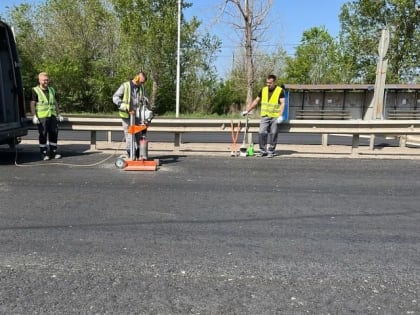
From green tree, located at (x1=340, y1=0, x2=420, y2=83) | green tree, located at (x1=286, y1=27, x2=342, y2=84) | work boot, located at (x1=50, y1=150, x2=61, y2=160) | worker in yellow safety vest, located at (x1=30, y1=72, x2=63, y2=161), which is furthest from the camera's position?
green tree, located at (x1=286, y1=27, x2=342, y2=84)

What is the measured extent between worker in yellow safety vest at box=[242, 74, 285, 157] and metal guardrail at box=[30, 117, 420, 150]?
352 millimetres

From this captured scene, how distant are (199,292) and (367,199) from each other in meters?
3.64

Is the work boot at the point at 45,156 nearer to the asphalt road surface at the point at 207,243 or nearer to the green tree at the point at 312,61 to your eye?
the asphalt road surface at the point at 207,243

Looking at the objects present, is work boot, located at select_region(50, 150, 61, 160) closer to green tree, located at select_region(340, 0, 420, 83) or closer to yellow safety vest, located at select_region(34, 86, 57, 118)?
yellow safety vest, located at select_region(34, 86, 57, 118)

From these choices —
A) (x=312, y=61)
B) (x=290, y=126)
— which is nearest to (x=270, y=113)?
(x=290, y=126)

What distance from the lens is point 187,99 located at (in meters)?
35.0

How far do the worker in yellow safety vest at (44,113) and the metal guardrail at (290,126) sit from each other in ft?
3.00

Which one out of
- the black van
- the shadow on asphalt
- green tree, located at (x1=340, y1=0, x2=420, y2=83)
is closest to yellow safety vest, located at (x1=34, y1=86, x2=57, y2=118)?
the black van

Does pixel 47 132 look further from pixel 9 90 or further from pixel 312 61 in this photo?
pixel 312 61

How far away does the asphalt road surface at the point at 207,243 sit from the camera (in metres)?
3.29

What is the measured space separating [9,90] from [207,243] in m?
5.89

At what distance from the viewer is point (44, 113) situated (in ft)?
29.9

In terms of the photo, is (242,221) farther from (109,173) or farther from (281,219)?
(109,173)

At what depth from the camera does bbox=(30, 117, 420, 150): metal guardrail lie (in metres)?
10.1
